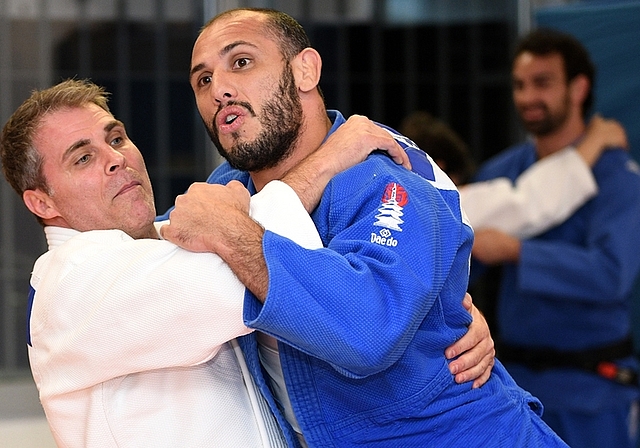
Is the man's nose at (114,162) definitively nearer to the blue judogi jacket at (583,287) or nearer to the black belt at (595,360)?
the blue judogi jacket at (583,287)

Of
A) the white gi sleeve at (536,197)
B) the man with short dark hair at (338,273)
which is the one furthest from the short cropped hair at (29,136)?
the white gi sleeve at (536,197)

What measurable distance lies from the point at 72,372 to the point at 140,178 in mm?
445

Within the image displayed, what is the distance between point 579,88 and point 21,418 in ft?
7.14

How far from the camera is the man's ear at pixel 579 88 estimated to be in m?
3.20

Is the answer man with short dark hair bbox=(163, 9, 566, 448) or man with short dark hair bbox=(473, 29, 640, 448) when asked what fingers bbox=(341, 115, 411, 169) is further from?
man with short dark hair bbox=(473, 29, 640, 448)

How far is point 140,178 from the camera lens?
185 cm

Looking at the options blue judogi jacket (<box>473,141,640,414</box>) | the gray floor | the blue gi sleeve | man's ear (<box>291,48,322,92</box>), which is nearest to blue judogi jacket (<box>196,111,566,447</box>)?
the blue gi sleeve

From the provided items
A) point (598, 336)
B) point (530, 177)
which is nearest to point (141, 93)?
point (530, 177)

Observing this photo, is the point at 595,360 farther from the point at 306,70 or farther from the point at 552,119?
the point at 306,70

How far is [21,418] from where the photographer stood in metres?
2.96

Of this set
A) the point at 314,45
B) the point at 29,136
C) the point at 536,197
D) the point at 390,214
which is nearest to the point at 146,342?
the point at 390,214

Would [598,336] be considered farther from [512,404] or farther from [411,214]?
[411,214]

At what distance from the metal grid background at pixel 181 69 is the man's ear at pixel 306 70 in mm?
1572

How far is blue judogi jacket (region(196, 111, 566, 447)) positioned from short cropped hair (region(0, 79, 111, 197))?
1.73 feet
